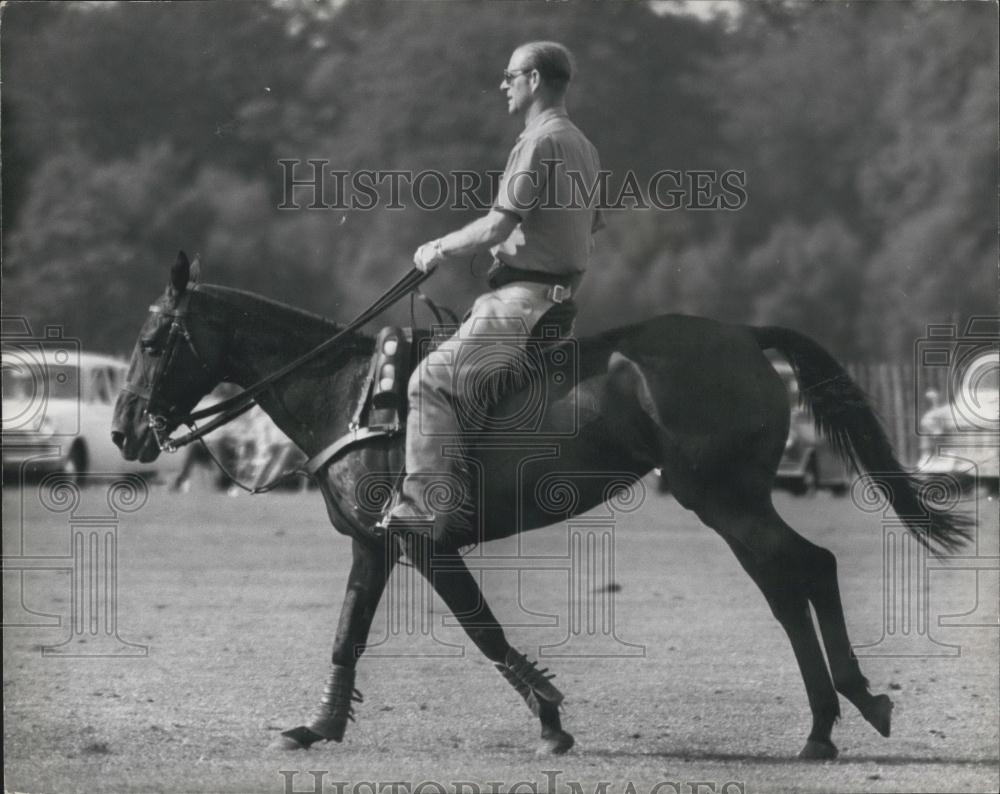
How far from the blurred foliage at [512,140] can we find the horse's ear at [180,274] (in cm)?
2246

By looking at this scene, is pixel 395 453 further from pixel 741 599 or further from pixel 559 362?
pixel 741 599

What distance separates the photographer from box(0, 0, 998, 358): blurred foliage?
30.9m

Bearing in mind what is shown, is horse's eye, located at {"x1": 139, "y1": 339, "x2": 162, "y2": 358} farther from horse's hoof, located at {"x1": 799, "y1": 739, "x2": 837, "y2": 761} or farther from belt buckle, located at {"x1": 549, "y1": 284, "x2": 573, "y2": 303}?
horse's hoof, located at {"x1": 799, "y1": 739, "x2": 837, "y2": 761}

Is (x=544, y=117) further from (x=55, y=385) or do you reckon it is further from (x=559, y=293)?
(x=55, y=385)

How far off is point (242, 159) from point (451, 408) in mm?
26213

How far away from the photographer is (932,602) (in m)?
12.4

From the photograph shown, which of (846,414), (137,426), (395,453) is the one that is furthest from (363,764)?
(846,414)

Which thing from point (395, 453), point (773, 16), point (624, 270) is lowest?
point (395, 453)

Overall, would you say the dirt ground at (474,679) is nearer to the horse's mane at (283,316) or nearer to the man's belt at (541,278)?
the horse's mane at (283,316)

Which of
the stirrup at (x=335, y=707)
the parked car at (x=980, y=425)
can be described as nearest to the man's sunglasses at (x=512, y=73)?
the stirrup at (x=335, y=707)

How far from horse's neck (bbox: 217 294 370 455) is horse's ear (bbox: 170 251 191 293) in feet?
0.97

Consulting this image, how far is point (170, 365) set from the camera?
292 inches

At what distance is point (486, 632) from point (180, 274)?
6.24 ft

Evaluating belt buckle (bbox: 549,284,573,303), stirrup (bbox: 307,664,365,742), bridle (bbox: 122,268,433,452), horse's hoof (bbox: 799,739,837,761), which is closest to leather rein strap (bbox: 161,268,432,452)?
bridle (bbox: 122,268,433,452)
